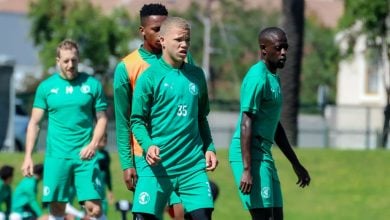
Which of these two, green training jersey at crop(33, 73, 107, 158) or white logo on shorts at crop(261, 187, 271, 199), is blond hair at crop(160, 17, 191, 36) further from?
green training jersey at crop(33, 73, 107, 158)

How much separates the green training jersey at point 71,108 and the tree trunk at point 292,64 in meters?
13.1

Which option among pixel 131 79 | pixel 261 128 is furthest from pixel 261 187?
pixel 131 79

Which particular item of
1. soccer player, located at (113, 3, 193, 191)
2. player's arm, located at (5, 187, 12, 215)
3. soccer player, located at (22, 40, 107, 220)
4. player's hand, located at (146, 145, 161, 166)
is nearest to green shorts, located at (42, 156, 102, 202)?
soccer player, located at (22, 40, 107, 220)

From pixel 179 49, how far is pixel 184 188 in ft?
3.51

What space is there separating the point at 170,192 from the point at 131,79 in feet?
3.55

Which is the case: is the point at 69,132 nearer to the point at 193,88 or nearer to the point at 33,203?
the point at 193,88

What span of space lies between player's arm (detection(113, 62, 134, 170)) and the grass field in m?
9.15

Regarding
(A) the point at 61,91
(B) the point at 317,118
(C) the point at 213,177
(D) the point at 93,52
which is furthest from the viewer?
(D) the point at 93,52

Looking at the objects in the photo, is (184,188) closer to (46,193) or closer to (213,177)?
(46,193)

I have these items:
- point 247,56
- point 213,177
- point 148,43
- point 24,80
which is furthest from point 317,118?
point 247,56

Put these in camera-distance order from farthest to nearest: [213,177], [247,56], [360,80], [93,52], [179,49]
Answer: [247,56] < [360,80] < [93,52] < [213,177] < [179,49]

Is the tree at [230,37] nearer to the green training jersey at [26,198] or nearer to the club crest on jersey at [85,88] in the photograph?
the green training jersey at [26,198]

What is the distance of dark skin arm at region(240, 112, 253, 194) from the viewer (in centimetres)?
1046

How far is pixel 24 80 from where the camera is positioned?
61281 mm
